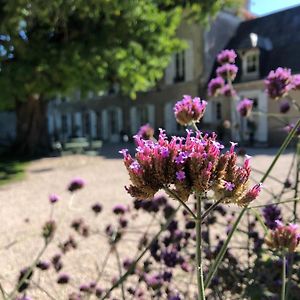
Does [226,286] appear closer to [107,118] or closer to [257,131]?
[257,131]

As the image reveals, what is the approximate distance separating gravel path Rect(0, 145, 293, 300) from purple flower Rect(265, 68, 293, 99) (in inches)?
44.9

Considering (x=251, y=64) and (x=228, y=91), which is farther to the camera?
(x=251, y=64)

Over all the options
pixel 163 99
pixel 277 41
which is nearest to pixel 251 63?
pixel 277 41

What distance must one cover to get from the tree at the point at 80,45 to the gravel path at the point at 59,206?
8.75 ft

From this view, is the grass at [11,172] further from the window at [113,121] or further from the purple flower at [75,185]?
the window at [113,121]

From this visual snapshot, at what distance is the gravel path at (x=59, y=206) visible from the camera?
14.0ft

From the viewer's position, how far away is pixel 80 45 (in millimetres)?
13414

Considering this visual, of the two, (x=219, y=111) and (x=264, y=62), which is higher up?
(x=264, y=62)

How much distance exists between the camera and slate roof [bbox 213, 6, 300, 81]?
18.8 metres

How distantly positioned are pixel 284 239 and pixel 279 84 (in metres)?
1.48

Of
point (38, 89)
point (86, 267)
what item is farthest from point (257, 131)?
point (86, 267)

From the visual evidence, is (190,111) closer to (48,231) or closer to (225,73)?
(48,231)

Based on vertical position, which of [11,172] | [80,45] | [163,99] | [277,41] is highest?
[277,41]

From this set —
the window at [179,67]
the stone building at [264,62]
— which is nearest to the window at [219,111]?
the stone building at [264,62]
